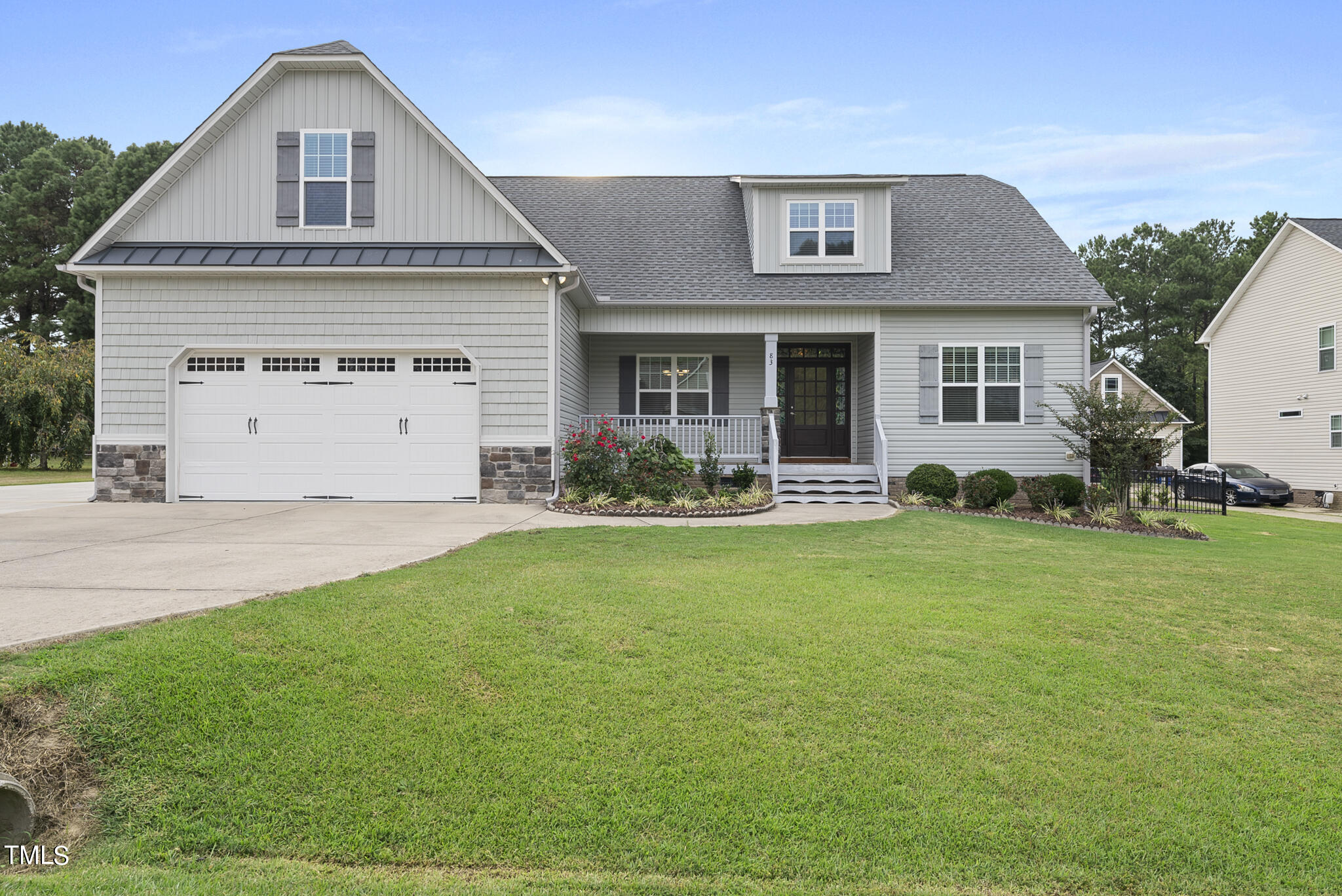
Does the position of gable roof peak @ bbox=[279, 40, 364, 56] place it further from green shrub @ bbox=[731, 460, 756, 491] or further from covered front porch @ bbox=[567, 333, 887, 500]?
green shrub @ bbox=[731, 460, 756, 491]

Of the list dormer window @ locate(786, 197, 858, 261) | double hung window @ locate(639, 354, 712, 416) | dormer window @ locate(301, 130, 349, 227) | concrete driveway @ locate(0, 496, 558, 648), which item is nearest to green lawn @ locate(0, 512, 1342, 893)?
concrete driveway @ locate(0, 496, 558, 648)

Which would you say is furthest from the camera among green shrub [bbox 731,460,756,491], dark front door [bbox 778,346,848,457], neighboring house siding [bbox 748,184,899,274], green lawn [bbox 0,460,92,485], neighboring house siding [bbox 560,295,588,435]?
green lawn [bbox 0,460,92,485]

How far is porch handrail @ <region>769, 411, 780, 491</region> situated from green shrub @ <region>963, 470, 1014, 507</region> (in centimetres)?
340

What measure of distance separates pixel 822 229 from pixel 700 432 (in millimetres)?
5007

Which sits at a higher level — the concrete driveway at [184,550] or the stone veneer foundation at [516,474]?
the stone veneer foundation at [516,474]

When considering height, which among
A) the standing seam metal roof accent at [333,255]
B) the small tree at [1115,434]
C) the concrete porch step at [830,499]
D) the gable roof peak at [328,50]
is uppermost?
the gable roof peak at [328,50]

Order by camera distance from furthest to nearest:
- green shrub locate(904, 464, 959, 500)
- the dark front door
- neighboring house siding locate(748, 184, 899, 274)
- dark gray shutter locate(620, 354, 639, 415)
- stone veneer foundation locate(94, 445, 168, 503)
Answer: the dark front door
dark gray shutter locate(620, 354, 639, 415)
neighboring house siding locate(748, 184, 899, 274)
green shrub locate(904, 464, 959, 500)
stone veneer foundation locate(94, 445, 168, 503)

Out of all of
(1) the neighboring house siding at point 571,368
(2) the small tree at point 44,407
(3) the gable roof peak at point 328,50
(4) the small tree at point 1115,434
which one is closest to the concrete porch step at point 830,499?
(4) the small tree at point 1115,434

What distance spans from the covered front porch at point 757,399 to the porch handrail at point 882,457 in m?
0.04

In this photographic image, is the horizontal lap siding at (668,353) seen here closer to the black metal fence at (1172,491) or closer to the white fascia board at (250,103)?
the white fascia board at (250,103)

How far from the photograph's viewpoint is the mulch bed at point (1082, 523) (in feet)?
34.0

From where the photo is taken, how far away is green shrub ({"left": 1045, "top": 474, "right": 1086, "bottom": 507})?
12320mm

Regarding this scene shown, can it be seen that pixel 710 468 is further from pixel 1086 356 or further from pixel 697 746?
pixel 697 746

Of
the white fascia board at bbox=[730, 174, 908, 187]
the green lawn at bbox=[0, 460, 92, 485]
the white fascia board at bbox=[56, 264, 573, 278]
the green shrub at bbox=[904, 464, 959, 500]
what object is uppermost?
the white fascia board at bbox=[730, 174, 908, 187]
